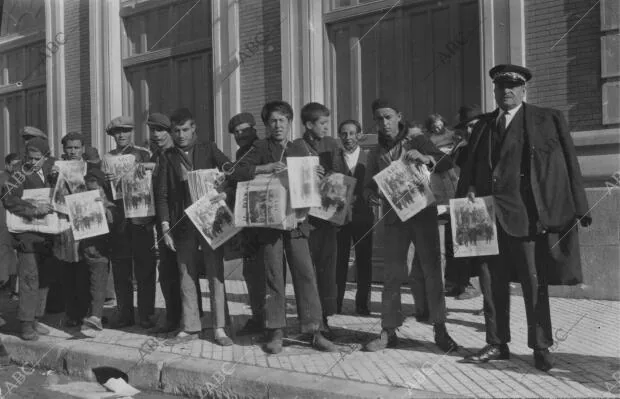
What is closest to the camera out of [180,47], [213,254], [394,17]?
[213,254]

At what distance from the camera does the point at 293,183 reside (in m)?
5.92

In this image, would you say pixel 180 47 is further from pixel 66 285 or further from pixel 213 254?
pixel 213 254

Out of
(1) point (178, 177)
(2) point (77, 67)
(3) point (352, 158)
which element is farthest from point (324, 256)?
(2) point (77, 67)

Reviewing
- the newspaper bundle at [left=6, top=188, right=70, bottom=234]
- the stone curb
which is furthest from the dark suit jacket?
the newspaper bundle at [left=6, top=188, right=70, bottom=234]

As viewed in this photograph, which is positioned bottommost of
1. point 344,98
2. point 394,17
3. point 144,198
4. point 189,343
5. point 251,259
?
point 189,343

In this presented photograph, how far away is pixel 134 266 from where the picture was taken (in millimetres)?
7594

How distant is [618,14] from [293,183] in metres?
4.63

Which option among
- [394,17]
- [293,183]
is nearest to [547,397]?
[293,183]

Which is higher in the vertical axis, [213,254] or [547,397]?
[213,254]

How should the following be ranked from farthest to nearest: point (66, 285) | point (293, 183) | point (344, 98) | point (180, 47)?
point (180, 47) < point (344, 98) < point (66, 285) < point (293, 183)

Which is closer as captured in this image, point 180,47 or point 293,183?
point 293,183

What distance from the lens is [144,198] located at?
279 inches

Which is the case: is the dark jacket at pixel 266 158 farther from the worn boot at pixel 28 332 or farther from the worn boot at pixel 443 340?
the worn boot at pixel 28 332

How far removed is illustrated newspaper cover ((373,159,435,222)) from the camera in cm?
582
